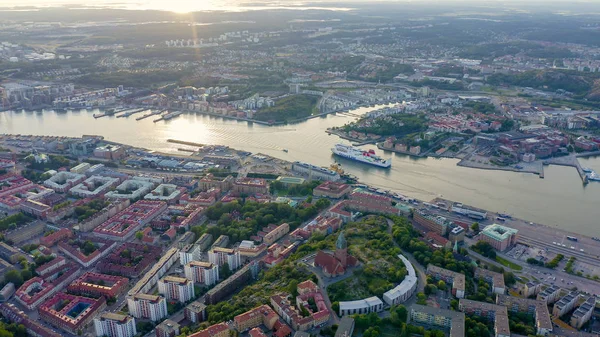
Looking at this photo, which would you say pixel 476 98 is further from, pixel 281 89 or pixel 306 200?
pixel 306 200

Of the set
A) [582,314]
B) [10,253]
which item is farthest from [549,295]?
[10,253]

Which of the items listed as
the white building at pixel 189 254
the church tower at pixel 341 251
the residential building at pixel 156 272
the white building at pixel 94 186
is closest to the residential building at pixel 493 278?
the church tower at pixel 341 251

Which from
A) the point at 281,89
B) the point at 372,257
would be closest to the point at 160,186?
the point at 372,257

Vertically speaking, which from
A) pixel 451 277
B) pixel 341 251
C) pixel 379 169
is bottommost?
pixel 379 169

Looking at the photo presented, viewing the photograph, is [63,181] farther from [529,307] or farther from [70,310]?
[529,307]

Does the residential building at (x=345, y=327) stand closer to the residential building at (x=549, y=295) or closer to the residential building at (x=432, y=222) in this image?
the residential building at (x=549, y=295)

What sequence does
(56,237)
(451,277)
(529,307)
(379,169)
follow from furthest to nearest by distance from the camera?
(379,169) < (56,237) < (451,277) < (529,307)

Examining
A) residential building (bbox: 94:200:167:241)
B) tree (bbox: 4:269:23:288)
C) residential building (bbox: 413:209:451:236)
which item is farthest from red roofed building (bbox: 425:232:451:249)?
tree (bbox: 4:269:23:288)
